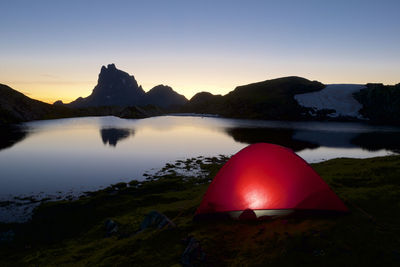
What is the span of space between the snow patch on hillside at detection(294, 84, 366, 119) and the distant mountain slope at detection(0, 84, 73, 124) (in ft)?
552

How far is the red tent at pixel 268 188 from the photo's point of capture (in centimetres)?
879

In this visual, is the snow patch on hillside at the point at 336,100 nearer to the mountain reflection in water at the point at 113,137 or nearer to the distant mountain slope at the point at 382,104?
the distant mountain slope at the point at 382,104

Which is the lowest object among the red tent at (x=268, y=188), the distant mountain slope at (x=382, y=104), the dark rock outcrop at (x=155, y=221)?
the dark rock outcrop at (x=155, y=221)

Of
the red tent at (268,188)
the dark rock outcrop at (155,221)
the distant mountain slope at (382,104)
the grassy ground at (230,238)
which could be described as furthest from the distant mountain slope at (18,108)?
the distant mountain slope at (382,104)

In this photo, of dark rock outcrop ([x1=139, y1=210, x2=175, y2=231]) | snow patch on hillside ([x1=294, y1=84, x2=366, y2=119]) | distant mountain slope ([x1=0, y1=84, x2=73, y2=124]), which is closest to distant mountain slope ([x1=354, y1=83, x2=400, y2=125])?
snow patch on hillside ([x1=294, y1=84, x2=366, y2=119])

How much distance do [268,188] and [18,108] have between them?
6245 inches

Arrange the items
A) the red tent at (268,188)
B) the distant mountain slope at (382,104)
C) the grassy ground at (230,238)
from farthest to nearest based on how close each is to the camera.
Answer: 1. the distant mountain slope at (382,104)
2. the red tent at (268,188)
3. the grassy ground at (230,238)

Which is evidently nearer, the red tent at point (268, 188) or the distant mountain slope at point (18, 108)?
the red tent at point (268, 188)

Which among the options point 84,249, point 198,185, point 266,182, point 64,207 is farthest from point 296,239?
point 64,207

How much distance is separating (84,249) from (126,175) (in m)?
15.3

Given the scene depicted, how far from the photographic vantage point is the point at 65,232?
1254cm

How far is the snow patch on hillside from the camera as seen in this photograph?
140 m

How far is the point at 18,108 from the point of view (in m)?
128

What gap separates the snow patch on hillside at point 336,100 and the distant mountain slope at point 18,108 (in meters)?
168
